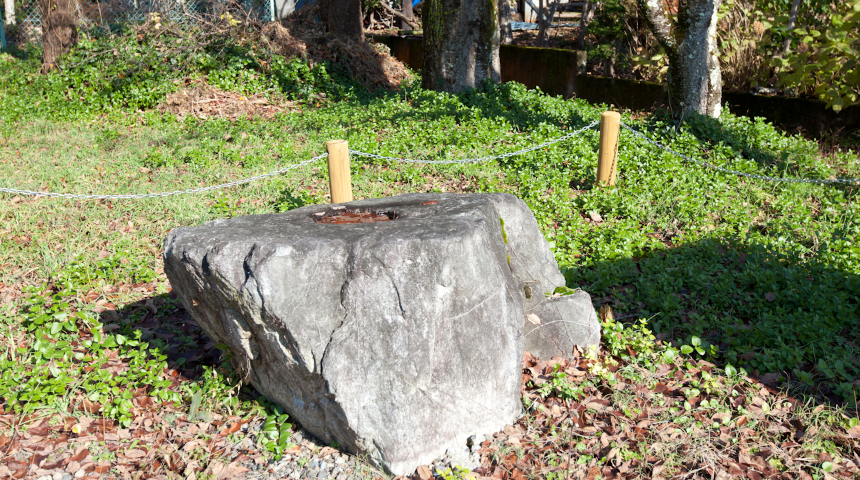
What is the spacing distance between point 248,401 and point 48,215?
3.86 meters

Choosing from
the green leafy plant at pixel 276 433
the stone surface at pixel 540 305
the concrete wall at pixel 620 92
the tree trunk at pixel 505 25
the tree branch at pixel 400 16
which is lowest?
the green leafy plant at pixel 276 433

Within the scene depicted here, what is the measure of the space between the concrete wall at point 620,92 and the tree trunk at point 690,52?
926 millimetres

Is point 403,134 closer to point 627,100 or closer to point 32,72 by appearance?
point 627,100

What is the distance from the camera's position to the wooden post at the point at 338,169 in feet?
17.7

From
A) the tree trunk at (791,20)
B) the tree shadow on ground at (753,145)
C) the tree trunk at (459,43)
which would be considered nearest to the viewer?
the tree shadow on ground at (753,145)

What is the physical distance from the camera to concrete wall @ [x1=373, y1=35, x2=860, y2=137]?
8.61m

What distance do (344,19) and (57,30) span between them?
535cm

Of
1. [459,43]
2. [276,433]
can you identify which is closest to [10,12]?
[459,43]

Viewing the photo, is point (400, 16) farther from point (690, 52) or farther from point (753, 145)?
point (753, 145)

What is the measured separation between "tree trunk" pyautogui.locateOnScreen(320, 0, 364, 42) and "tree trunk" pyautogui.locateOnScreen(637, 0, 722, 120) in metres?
6.65

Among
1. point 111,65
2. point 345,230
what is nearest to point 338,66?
point 111,65

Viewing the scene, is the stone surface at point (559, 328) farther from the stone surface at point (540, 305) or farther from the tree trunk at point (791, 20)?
the tree trunk at point (791, 20)

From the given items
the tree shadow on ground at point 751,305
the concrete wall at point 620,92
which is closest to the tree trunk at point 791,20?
the concrete wall at point 620,92

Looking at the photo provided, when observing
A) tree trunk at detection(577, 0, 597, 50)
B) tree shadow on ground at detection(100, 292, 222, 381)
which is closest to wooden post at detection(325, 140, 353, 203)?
tree shadow on ground at detection(100, 292, 222, 381)
